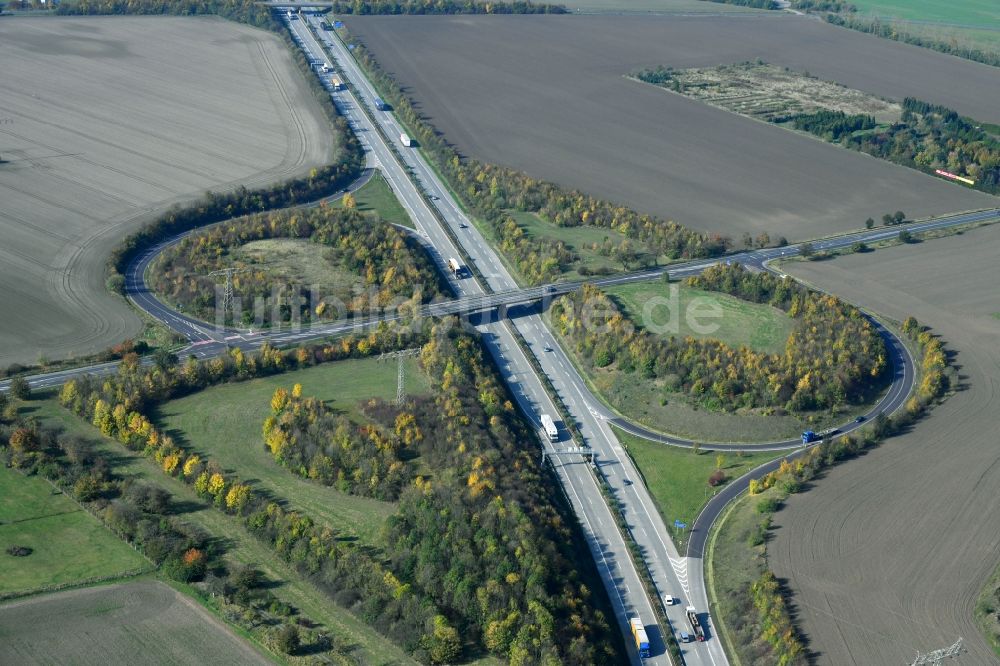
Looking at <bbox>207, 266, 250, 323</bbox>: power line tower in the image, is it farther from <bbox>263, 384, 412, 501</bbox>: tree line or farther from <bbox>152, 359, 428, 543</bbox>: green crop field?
<bbox>263, 384, 412, 501</bbox>: tree line

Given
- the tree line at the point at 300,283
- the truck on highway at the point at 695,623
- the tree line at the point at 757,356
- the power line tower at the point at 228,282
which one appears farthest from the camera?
the tree line at the point at 300,283

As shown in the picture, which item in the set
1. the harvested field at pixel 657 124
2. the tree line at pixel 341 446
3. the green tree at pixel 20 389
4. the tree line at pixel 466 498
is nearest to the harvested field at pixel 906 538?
the tree line at pixel 466 498


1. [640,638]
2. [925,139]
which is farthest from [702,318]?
[925,139]

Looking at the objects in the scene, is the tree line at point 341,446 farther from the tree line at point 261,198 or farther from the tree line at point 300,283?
the tree line at point 261,198

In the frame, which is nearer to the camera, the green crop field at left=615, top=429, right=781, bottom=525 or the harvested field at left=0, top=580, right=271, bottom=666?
the harvested field at left=0, top=580, right=271, bottom=666

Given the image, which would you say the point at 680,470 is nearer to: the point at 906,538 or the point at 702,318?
the point at 906,538

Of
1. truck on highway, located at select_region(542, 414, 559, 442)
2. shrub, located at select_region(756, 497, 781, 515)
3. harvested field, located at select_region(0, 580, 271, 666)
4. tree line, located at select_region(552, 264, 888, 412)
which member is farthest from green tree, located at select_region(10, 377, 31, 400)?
shrub, located at select_region(756, 497, 781, 515)

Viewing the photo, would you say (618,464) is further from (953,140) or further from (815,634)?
(953,140)
